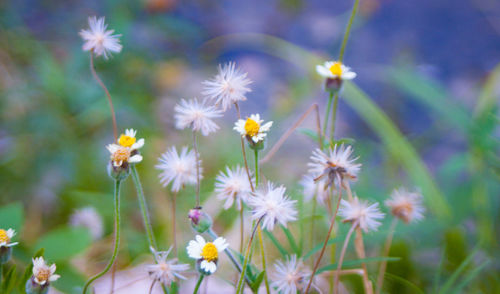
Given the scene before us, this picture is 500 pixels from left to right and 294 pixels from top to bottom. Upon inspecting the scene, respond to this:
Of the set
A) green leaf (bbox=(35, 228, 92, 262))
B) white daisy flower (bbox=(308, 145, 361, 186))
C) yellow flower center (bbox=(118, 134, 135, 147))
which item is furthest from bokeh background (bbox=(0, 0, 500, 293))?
yellow flower center (bbox=(118, 134, 135, 147))

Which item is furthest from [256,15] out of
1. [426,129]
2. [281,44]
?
[426,129]

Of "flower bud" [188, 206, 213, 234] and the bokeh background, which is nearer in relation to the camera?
"flower bud" [188, 206, 213, 234]

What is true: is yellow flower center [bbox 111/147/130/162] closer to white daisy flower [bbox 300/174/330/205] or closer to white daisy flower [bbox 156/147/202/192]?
white daisy flower [bbox 156/147/202/192]

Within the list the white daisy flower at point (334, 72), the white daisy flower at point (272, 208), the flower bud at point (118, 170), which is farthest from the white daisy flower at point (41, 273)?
the white daisy flower at point (334, 72)

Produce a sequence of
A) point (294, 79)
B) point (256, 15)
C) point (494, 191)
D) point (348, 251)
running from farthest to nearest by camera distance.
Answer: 1. point (256, 15)
2. point (294, 79)
3. point (494, 191)
4. point (348, 251)

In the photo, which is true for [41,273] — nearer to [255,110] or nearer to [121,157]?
[121,157]

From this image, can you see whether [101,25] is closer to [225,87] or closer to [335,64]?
[225,87]
